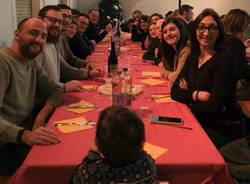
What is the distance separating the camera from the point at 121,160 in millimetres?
1103

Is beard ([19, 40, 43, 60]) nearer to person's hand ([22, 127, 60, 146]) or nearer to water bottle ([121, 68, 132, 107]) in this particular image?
water bottle ([121, 68, 132, 107])

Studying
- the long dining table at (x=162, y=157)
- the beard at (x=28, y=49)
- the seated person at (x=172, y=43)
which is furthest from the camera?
the seated person at (x=172, y=43)

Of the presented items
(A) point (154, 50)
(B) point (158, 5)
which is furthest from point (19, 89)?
(B) point (158, 5)

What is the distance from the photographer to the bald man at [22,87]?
6.35 ft

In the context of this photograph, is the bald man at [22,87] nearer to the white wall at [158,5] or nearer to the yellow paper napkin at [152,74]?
the yellow paper napkin at [152,74]

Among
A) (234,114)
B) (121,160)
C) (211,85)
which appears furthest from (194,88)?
(121,160)

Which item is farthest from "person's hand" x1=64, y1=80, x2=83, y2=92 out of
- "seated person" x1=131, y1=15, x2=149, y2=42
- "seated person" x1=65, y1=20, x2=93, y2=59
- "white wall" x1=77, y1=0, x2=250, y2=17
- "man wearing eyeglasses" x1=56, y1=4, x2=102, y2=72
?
"white wall" x1=77, y1=0, x2=250, y2=17

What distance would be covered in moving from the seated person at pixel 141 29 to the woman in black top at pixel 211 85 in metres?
3.37

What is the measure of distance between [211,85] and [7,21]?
1.69 m

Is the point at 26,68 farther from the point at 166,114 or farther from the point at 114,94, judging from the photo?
the point at 166,114

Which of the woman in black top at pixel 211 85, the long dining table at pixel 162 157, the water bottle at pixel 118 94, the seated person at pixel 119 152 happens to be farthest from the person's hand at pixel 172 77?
the seated person at pixel 119 152

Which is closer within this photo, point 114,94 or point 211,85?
point 114,94

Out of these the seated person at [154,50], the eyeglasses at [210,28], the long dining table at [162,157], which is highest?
the eyeglasses at [210,28]

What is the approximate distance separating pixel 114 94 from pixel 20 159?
640 mm
